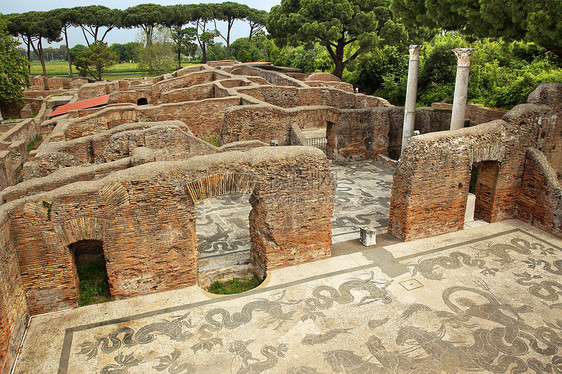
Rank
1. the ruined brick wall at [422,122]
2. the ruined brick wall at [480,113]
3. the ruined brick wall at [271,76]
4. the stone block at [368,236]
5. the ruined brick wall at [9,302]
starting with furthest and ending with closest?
1. the ruined brick wall at [271,76]
2. the ruined brick wall at [422,122]
3. the ruined brick wall at [480,113]
4. the stone block at [368,236]
5. the ruined brick wall at [9,302]

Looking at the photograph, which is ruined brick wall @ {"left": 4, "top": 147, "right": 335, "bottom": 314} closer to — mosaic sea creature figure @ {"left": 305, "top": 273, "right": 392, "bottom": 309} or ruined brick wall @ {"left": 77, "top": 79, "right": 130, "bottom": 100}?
mosaic sea creature figure @ {"left": 305, "top": 273, "right": 392, "bottom": 309}

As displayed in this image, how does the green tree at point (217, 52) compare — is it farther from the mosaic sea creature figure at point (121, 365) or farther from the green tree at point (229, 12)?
the mosaic sea creature figure at point (121, 365)

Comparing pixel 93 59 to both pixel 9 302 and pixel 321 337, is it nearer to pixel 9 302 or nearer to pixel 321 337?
pixel 9 302

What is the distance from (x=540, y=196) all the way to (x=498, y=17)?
17.0ft

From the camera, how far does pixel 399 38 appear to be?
26.1 m

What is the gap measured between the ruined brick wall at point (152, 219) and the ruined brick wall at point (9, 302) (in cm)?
20

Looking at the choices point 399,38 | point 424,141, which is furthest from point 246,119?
point 399,38

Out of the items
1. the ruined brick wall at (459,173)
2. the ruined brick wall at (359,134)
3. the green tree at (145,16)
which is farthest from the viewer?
the green tree at (145,16)

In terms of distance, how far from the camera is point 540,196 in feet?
32.6

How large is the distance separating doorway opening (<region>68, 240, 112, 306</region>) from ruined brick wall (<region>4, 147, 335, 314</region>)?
38 centimetres

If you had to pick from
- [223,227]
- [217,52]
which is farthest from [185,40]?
[223,227]

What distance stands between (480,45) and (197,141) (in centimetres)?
1949

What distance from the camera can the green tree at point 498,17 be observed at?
404 inches

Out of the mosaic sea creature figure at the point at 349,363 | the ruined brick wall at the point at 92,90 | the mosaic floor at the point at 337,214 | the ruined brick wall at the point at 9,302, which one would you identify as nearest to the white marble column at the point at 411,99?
the mosaic floor at the point at 337,214
